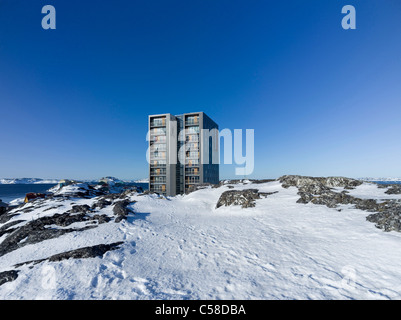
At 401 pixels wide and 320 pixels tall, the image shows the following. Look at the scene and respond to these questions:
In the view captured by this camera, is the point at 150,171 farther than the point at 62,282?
Yes

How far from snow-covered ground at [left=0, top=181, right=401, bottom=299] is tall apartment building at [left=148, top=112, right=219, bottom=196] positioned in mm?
38318

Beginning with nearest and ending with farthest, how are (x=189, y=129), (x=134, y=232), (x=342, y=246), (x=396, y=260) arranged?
(x=396, y=260) → (x=342, y=246) → (x=134, y=232) → (x=189, y=129)

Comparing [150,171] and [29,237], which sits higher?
[150,171]

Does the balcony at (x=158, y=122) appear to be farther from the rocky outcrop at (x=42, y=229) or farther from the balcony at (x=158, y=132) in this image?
the rocky outcrop at (x=42, y=229)

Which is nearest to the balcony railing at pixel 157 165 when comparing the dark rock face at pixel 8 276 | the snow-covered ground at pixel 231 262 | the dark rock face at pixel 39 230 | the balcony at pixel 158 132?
the balcony at pixel 158 132

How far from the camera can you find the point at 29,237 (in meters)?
11.6

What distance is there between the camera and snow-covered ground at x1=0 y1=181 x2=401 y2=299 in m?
5.34

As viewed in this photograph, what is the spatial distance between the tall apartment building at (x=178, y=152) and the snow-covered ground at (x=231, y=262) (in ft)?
126

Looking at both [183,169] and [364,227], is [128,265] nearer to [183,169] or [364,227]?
[364,227]

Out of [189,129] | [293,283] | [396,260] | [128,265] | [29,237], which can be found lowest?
[29,237]

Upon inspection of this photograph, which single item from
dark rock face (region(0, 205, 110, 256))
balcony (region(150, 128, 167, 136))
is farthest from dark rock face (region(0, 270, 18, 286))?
balcony (region(150, 128, 167, 136))

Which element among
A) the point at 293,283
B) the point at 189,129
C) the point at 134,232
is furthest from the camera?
the point at 189,129
